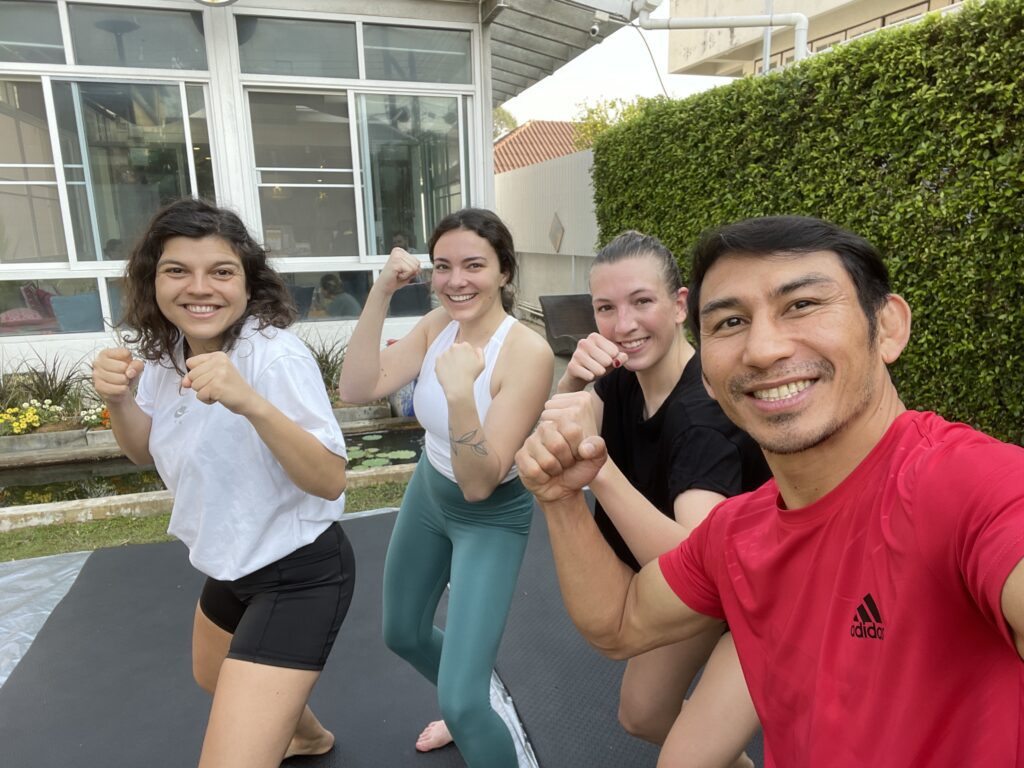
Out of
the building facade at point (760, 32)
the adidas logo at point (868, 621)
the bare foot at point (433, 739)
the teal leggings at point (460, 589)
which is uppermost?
the building facade at point (760, 32)

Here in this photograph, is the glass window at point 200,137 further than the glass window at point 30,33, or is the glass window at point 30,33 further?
the glass window at point 200,137

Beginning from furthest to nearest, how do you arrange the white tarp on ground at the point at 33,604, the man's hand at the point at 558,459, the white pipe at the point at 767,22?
the white pipe at the point at 767,22 < the white tarp on ground at the point at 33,604 < the man's hand at the point at 558,459

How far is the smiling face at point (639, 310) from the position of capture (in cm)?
178

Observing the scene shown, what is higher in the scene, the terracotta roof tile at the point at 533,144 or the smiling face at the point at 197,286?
the terracotta roof tile at the point at 533,144

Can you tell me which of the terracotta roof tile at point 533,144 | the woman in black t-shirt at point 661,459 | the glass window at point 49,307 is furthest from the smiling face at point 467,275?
the terracotta roof tile at point 533,144

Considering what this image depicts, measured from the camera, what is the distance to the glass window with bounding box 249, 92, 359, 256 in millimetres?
7172

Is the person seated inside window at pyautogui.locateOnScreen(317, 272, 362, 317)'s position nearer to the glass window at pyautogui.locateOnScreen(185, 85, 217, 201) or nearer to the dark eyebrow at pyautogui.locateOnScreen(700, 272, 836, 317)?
the glass window at pyautogui.locateOnScreen(185, 85, 217, 201)

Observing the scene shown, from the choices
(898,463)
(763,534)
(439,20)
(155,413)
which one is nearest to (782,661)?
(763,534)

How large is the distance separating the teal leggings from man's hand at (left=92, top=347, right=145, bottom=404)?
35.2 inches

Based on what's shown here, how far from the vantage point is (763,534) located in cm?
112

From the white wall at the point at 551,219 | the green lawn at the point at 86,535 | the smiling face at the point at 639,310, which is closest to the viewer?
the smiling face at the point at 639,310

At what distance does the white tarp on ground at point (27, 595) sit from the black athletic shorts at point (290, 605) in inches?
66.5

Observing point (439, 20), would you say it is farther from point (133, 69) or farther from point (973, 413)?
point (973, 413)

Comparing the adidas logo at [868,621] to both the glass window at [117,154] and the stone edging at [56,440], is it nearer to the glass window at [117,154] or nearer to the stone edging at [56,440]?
the stone edging at [56,440]
